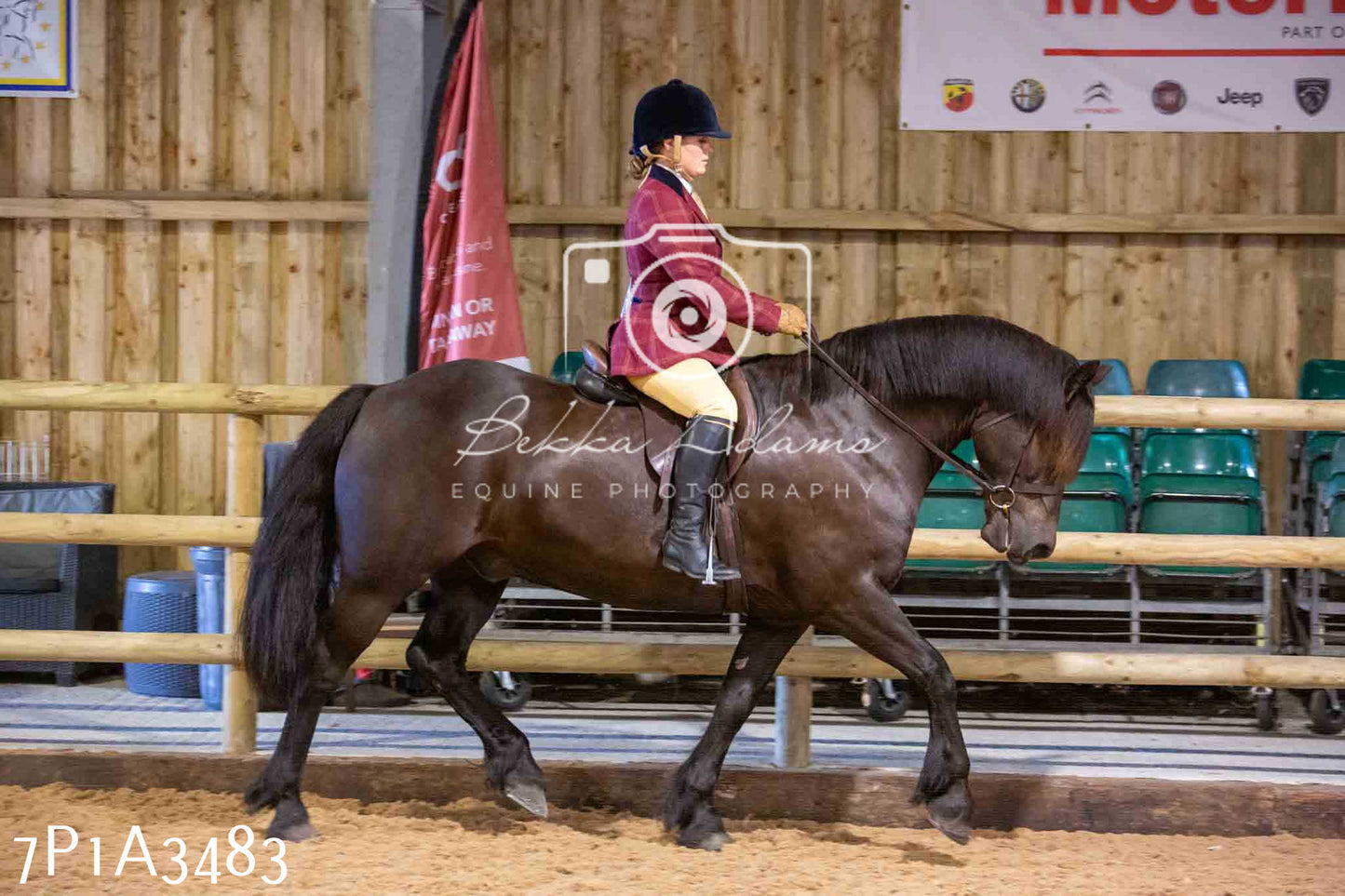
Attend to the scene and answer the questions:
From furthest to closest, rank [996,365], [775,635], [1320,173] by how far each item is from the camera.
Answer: [1320,173]
[775,635]
[996,365]

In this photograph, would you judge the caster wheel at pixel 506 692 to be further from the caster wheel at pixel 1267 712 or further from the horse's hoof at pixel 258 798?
the caster wheel at pixel 1267 712

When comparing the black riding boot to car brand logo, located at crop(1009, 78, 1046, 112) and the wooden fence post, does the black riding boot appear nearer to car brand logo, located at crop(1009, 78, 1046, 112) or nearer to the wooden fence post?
the wooden fence post

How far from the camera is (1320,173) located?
714 cm

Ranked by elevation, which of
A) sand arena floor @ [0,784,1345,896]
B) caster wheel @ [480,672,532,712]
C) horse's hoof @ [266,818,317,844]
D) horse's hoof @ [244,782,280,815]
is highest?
horse's hoof @ [244,782,280,815]

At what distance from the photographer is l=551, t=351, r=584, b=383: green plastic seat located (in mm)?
6832

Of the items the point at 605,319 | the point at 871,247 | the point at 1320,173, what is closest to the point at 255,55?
the point at 605,319

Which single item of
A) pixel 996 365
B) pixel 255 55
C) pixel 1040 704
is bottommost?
pixel 1040 704

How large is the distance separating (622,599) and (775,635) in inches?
19.5

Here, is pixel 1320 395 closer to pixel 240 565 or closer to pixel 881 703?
pixel 881 703

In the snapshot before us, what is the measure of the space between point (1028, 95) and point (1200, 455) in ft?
7.32

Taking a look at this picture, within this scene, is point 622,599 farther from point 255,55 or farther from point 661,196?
point 255,55

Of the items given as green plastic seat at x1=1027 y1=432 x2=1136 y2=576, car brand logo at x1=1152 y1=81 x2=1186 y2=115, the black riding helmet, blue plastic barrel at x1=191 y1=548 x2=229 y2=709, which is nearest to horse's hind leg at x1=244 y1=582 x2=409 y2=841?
the black riding helmet

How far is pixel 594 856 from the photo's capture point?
3781mm

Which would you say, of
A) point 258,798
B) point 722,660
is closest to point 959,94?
point 722,660
